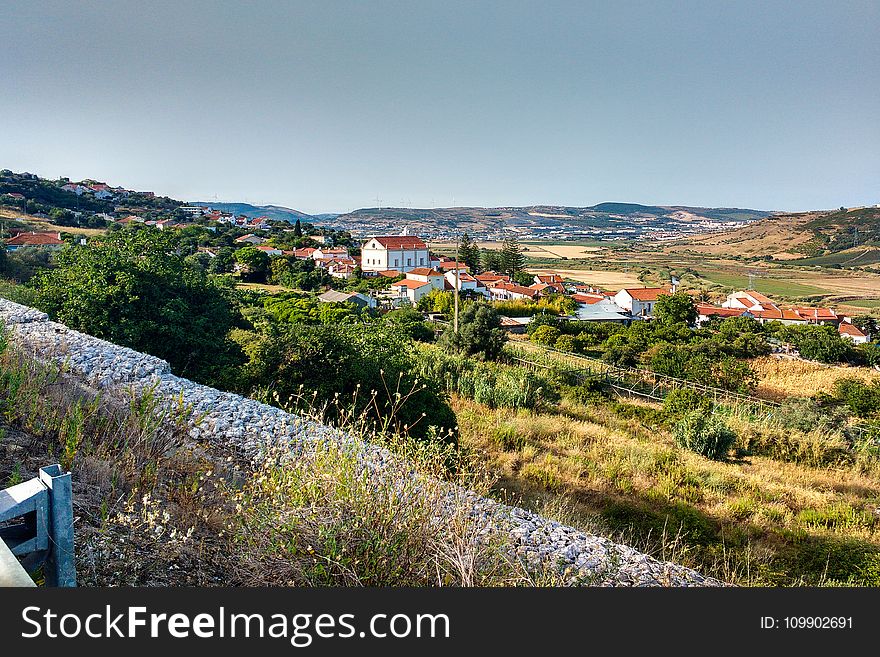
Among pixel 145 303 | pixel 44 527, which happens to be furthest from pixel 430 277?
pixel 44 527

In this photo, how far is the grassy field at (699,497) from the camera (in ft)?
15.1

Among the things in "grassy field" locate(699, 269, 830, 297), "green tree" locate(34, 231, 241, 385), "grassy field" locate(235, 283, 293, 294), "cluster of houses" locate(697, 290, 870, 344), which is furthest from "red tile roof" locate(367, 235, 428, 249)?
"green tree" locate(34, 231, 241, 385)

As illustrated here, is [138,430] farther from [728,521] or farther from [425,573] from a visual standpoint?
[728,521]

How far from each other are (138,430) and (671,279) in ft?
215

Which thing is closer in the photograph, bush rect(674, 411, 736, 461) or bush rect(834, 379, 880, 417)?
bush rect(674, 411, 736, 461)

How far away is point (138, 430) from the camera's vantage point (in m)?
3.53

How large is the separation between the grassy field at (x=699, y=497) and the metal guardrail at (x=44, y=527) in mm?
3356

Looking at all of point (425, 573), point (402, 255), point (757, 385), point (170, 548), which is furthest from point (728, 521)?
point (402, 255)

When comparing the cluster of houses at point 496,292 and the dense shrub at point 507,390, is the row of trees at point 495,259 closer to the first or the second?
the cluster of houses at point 496,292

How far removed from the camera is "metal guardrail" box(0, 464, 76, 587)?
5.12 ft

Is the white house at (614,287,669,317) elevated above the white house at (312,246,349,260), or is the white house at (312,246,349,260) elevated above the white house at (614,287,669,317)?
the white house at (312,246,349,260)

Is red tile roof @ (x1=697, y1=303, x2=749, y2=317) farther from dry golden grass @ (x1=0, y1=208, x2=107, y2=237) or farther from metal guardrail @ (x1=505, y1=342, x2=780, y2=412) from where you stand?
dry golden grass @ (x1=0, y1=208, x2=107, y2=237)

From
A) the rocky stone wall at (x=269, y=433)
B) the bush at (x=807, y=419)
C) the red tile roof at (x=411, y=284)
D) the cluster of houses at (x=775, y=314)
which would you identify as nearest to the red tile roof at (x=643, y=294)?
the cluster of houses at (x=775, y=314)

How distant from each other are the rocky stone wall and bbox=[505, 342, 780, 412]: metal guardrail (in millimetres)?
12908
